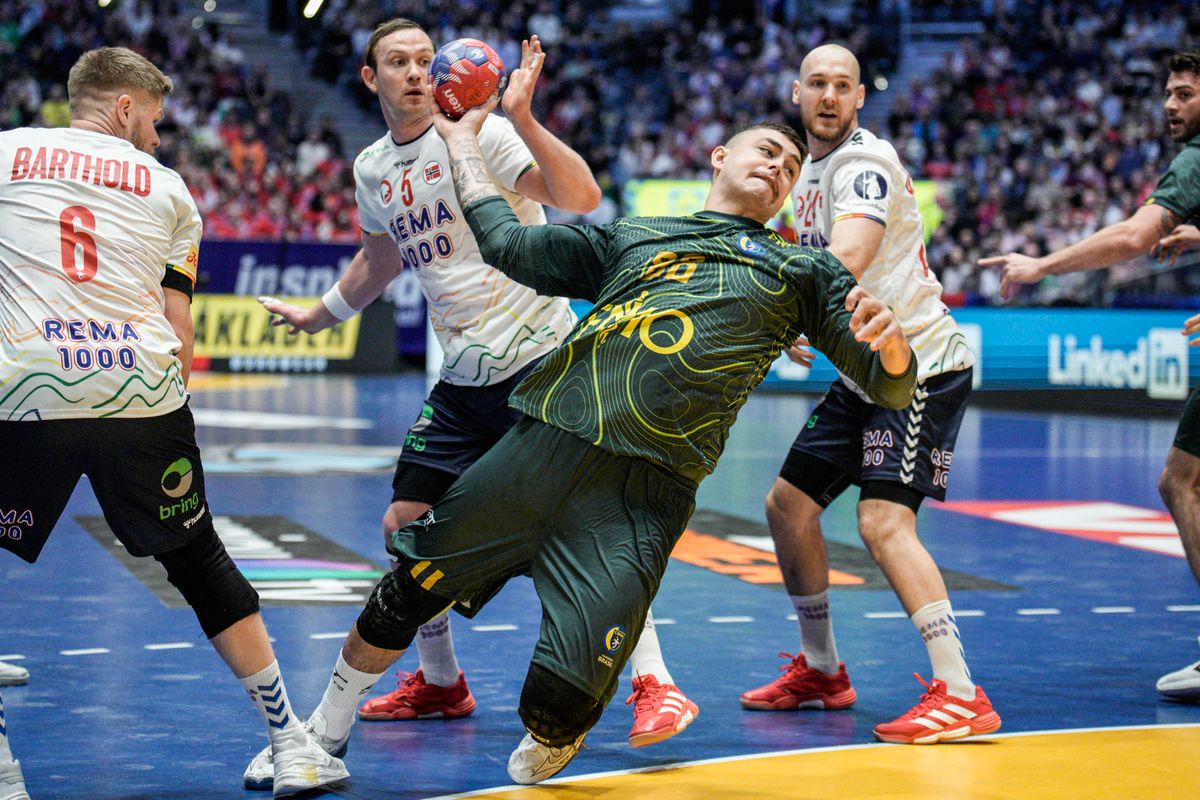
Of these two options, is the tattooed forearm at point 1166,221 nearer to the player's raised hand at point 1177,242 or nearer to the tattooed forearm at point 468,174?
the player's raised hand at point 1177,242

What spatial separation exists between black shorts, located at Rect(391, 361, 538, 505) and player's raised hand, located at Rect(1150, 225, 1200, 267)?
93.6 inches

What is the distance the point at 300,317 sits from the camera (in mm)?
Result: 5645

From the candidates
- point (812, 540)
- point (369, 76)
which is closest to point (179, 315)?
point (369, 76)

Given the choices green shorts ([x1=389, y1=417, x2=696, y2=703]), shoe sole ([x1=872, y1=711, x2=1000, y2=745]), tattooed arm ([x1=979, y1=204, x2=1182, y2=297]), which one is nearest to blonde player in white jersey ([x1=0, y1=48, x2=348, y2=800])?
green shorts ([x1=389, y1=417, x2=696, y2=703])

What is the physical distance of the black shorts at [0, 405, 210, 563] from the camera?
4.08 meters

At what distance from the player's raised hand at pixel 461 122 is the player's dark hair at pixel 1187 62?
2824 mm

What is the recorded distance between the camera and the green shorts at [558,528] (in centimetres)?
410

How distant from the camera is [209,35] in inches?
1062

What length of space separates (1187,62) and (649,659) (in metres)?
3.03

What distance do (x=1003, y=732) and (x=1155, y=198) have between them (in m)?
2.06

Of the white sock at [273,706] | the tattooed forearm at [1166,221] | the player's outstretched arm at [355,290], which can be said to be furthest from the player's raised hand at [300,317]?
the tattooed forearm at [1166,221]

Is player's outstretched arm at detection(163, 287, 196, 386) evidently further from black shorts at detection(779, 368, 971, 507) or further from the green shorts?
black shorts at detection(779, 368, 971, 507)

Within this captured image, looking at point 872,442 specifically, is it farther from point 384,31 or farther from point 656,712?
point 384,31

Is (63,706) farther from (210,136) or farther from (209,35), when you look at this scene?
(209,35)
